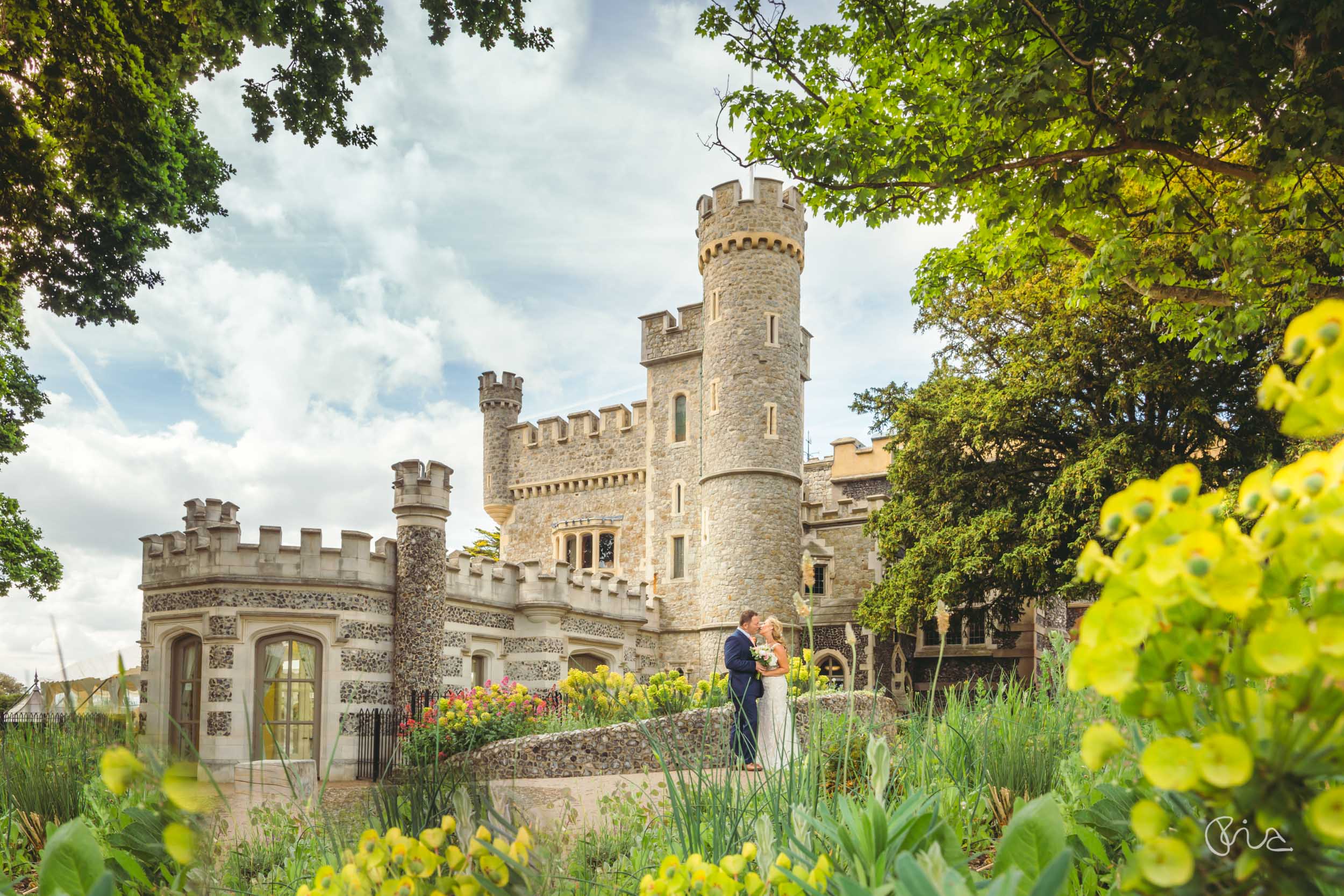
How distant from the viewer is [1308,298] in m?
7.83

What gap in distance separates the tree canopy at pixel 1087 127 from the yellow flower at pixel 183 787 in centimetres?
680

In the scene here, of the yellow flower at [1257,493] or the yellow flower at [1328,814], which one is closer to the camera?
the yellow flower at [1328,814]

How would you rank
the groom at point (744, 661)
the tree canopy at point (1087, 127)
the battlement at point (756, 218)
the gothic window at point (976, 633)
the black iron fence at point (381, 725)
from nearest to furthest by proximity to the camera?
the tree canopy at point (1087, 127) < the groom at point (744, 661) < the black iron fence at point (381, 725) < the gothic window at point (976, 633) < the battlement at point (756, 218)

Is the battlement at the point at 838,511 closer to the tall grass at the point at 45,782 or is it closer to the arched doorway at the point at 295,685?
the arched doorway at the point at 295,685

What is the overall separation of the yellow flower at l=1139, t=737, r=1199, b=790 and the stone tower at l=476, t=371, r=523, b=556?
2889cm

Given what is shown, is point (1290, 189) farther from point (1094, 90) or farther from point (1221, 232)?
point (1094, 90)

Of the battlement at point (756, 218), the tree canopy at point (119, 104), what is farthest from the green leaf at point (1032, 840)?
the battlement at point (756, 218)

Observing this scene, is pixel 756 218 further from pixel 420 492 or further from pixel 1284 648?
pixel 1284 648

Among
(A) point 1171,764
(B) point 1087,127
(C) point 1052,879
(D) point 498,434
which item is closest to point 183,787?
(C) point 1052,879

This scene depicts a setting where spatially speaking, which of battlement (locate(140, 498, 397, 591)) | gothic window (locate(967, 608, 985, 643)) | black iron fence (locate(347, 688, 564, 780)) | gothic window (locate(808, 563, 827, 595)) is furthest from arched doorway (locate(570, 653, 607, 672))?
gothic window (locate(967, 608, 985, 643))

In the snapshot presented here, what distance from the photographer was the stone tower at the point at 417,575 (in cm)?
1546

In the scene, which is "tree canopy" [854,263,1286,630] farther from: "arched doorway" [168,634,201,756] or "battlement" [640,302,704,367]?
"arched doorway" [168,634,201,756]

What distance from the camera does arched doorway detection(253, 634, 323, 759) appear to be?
14.8 metres

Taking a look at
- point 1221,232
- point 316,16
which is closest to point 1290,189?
point 1221,232
